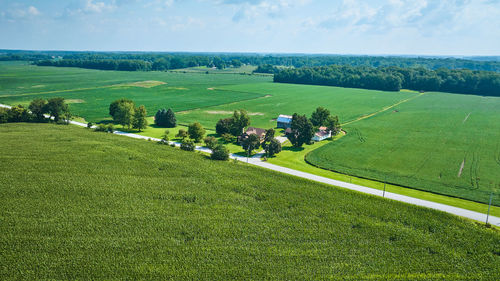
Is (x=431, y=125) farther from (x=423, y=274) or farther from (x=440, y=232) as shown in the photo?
(x=423, y=274)

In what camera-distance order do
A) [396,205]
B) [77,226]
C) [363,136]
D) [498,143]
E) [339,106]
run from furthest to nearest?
[339,106] → [363,136] → [498,143] → [396,205] → [77,226]

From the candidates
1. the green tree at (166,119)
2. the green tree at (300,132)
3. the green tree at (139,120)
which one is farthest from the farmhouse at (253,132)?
the green tree at (139,120)

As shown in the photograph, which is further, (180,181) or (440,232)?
(180,181)

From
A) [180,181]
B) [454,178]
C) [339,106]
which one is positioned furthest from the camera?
[339,106]

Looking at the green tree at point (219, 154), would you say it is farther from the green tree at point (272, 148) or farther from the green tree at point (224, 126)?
the green tree at point (224, 126)

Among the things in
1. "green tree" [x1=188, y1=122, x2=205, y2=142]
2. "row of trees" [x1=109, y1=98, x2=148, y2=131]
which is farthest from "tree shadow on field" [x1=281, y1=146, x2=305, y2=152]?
"row of trees" [x1=109, y1=98, x2=148, y2=131]

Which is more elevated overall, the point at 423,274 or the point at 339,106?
the point at 339,106

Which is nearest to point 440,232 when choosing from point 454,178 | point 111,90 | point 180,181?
point 454,178
